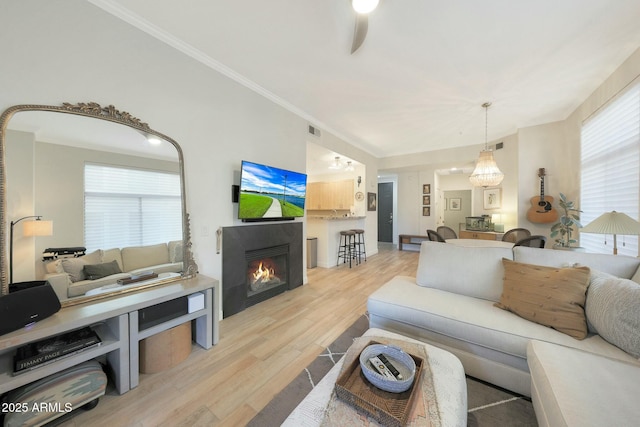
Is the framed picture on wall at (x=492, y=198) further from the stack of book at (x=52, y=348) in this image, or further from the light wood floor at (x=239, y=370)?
the stack of book at (x=52, y=348)

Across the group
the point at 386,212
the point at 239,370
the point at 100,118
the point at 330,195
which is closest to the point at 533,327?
the point at 239,370

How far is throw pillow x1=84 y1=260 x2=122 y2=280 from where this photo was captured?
1.64 metres

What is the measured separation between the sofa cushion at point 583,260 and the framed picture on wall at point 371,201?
392 cm

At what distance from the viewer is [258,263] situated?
3051 mm

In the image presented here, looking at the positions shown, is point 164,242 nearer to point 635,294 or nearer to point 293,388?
point 293,388

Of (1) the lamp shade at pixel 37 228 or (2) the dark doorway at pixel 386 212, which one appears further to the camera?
(2) the dark doorway at pixel 386 212

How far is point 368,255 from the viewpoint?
5867 millimetres

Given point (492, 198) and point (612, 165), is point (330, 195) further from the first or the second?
point (612, 165)

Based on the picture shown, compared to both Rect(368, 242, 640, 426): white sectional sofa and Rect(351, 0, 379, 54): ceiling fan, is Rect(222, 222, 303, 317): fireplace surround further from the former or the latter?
Rect(351, 0, 379, 54): ceiling fan

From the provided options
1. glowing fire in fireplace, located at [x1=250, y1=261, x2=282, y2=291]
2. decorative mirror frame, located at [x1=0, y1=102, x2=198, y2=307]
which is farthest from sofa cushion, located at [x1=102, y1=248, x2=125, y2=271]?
glowing fire in fireplace, located at [x1=250, y1=261, x2=282, y2=291]

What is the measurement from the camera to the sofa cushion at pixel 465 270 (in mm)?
1947

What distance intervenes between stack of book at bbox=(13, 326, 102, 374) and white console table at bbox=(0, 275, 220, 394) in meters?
0.03

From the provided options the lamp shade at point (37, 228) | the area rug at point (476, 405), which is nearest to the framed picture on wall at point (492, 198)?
the area rug at point (476, 405)

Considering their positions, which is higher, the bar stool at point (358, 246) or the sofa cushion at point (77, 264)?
the sofa cushion at point (77, 264)
